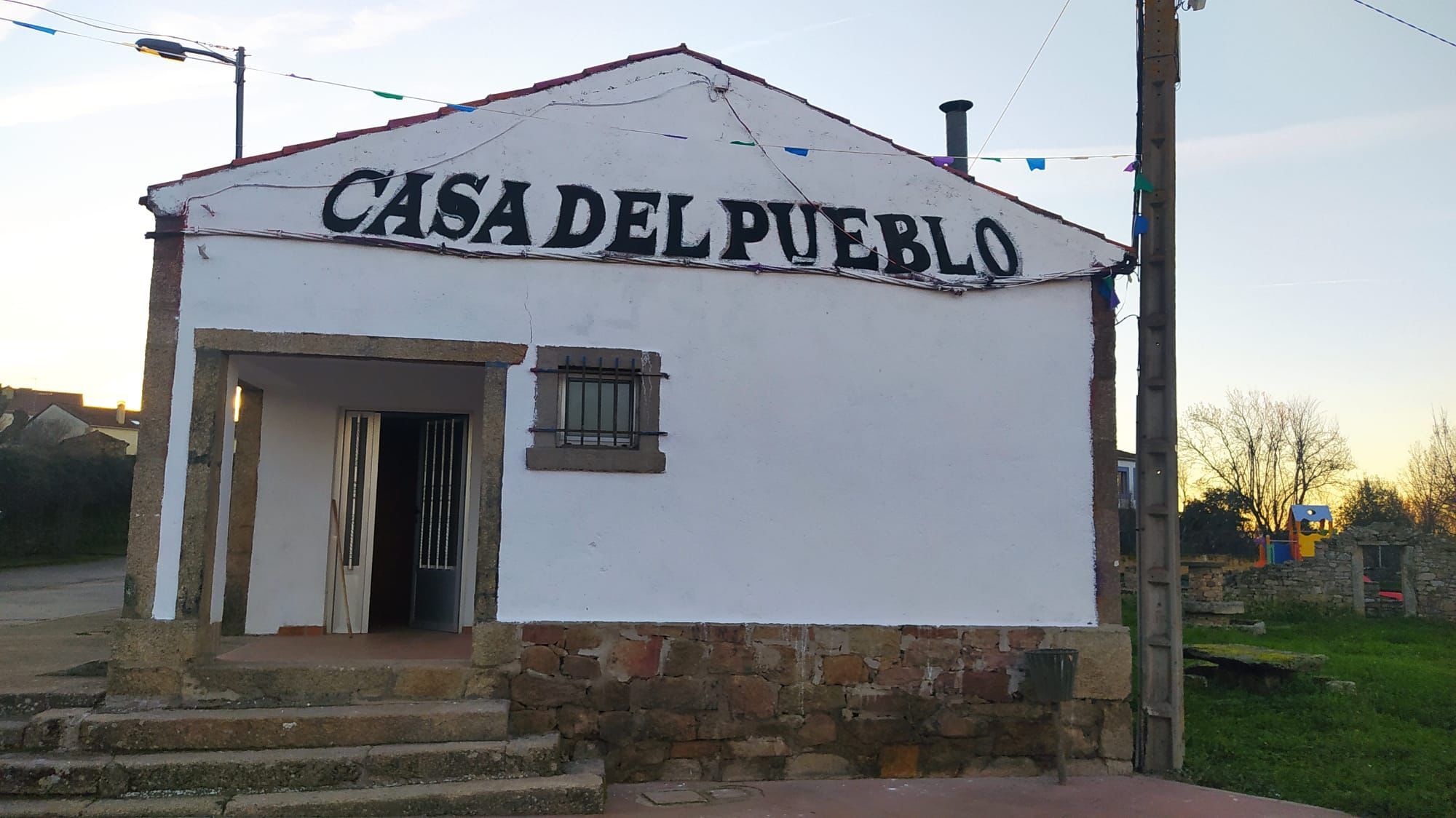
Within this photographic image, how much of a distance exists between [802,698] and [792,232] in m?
3.43

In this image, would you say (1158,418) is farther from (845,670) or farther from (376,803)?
(376,803)

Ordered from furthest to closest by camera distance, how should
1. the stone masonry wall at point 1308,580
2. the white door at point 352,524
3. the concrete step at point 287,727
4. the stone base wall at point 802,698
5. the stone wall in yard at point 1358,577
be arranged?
the stone masonry wall at point 1308,580 < the stone wall in yard at point 1358,577 < the white door at point 352,524 < the stone base wall at point 802,698 < the concrete step at point 287,727

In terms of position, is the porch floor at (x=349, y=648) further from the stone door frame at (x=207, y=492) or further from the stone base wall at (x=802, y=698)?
the stone base wall at (x=802, y=698)

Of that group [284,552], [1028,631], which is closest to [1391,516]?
[1028,631]

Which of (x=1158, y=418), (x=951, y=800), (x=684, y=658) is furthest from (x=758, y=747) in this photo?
(x=1158, y=418)

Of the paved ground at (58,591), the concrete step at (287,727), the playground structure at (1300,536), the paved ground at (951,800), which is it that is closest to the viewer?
the concrete step at (287,727)

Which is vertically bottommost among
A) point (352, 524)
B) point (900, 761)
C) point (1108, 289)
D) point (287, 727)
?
point (900, 761)

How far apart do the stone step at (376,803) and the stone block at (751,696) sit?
129cm

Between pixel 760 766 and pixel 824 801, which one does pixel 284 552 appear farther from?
pixel 824 801

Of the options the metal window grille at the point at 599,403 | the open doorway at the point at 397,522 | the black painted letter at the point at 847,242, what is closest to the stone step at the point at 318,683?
the metal window grille at the point at 599,403

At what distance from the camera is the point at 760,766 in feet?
23.7

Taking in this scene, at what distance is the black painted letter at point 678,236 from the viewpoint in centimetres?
762

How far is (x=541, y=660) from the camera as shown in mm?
7059

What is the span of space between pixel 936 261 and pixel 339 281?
4.41 m
